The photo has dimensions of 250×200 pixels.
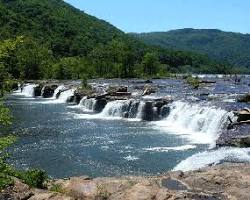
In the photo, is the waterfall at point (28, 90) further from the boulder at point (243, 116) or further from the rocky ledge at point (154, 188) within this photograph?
the rocky ledge at point (154, 188)

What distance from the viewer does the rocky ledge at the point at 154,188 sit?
20938 millimetres

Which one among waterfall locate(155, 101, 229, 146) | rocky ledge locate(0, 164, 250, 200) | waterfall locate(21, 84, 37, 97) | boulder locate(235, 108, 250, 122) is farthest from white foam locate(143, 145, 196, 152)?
waterfall locate(21, 84, 37, 97)

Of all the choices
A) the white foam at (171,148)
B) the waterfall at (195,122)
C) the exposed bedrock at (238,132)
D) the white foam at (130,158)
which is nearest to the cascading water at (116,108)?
the waterfall at (195,122)

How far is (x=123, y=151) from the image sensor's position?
3975 centimetres

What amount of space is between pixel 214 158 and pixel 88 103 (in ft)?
131

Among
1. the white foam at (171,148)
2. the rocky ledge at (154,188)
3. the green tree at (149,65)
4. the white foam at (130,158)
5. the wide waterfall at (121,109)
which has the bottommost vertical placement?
the white foam at (130,158)

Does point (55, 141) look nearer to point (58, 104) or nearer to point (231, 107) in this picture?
point (231, 107)

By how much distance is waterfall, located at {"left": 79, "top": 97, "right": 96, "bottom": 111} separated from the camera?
69.6 metres

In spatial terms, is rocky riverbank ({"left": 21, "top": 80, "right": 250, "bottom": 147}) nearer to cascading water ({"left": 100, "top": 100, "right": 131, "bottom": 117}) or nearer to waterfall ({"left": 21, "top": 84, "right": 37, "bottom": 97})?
cascading water ({"left": 100, "top": 100, "right": 131, "bottom": 117})

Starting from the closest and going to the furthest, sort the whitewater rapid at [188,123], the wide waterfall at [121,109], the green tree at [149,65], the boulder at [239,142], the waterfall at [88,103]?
the whitewater rapid at [188,123] < the boulder at [239,142] < the wide waterfall at [121,109] < the waterfall at [88,103] < the green tree at [149,65]

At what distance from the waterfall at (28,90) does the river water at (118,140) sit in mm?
24773

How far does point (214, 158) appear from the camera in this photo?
33781mm

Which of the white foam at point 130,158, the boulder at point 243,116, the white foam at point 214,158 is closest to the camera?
the white foam at point 214,158

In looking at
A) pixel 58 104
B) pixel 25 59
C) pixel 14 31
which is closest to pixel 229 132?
pixel 58 104
